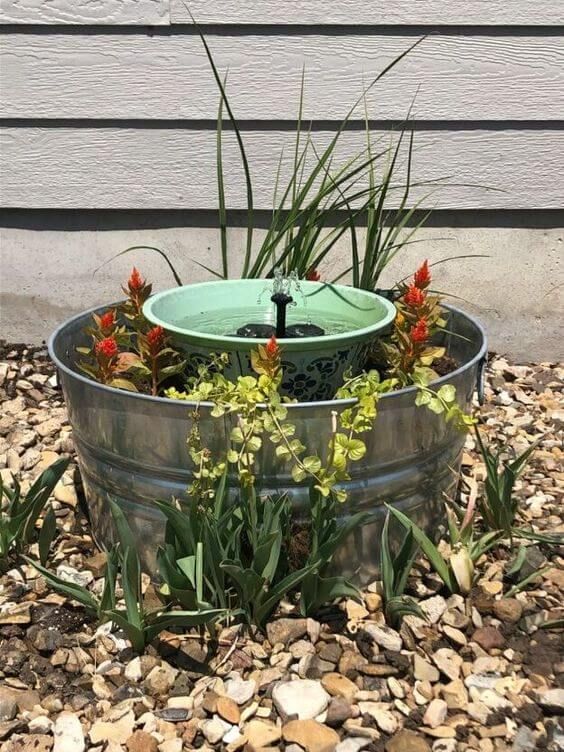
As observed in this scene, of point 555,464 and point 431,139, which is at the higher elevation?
point 431,139

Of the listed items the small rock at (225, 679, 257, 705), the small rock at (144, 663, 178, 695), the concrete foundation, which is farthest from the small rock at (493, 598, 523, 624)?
the concrete foundation

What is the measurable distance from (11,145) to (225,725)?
207 centimetres

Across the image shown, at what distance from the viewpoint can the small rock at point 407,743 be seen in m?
1.38

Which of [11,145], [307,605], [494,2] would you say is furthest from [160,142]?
[307,605]

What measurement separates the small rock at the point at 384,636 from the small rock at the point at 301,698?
0.16 meters

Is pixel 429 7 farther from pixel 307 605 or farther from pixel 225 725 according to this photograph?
pixel 225 725

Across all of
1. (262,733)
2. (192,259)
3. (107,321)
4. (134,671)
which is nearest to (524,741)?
(262,733)

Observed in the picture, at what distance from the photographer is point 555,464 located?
2.38 metres

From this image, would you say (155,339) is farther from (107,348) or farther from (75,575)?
(75,575)

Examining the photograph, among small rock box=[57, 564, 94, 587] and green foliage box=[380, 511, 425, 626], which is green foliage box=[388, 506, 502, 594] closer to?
green foliage box=[380, 511, 425, 626]

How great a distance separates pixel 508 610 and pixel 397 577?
0.24 m

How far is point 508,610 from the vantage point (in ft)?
5.57

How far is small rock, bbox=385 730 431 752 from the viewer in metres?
1.38

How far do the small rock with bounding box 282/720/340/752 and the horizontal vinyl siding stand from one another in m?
1.83
